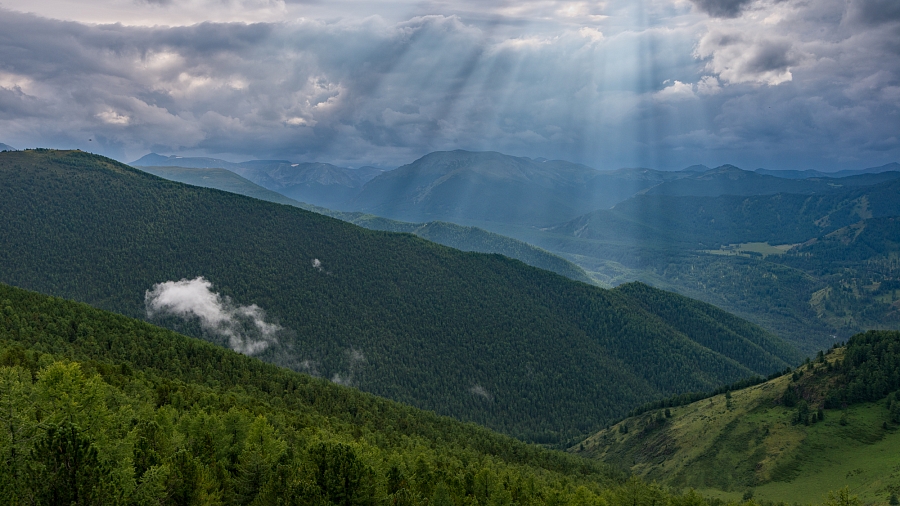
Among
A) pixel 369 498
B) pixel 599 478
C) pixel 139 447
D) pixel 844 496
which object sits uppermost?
pixel 139 447

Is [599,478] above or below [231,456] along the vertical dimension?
below

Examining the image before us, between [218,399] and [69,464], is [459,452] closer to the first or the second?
[218,399]

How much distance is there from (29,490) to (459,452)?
147885 millimetres

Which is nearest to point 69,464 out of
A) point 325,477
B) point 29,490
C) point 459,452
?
point 29,490

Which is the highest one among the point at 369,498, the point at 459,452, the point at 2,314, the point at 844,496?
the point at 2,314

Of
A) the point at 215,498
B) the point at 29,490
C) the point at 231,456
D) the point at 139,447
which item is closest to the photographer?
the point at 29,490

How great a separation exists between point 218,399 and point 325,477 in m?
80.4

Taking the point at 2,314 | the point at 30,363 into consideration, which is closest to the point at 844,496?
the point at 30,363

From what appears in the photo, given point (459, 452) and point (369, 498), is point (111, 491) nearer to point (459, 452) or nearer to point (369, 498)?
point (369, 498)

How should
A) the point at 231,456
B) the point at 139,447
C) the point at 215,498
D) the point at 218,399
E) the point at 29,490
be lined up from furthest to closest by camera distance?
the point at 218,399 → the point at 231,456 → the point at 139,447 → the point at 215,498 → the point at 29,490

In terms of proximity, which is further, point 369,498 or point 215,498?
point 369,498

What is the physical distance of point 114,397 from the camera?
302 ft

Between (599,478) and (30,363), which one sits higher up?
(30,363)

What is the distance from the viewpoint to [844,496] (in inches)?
3228
